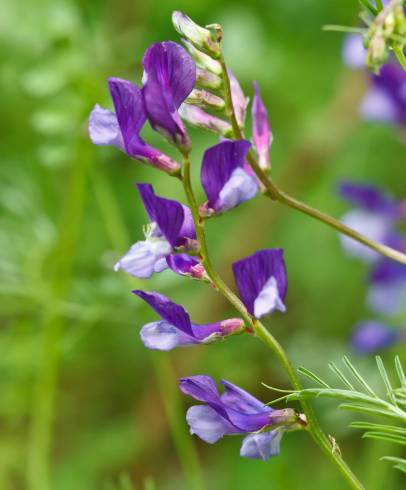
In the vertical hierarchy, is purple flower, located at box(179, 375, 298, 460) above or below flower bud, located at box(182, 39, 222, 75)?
below

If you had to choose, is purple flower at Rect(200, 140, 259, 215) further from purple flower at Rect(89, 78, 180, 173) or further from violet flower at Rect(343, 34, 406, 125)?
violet flower at Rect(343, 34, 406, 125)

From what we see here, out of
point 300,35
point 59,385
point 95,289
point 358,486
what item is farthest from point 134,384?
point 358,486

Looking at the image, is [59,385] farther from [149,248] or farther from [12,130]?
[149,248]

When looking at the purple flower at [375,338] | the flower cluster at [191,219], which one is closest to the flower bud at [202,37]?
the flower cluster at [191,219]

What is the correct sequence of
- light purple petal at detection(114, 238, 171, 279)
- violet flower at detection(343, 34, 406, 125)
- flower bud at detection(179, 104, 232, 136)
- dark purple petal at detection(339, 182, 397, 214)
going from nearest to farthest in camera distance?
light purple petal at detection(114, 238, 171, 279), flower bud at detection(179, 104, 232, 136), violet flower at detection(343, 34, 406, 125), dark purple petal at detection(339, 182, 397, 214)

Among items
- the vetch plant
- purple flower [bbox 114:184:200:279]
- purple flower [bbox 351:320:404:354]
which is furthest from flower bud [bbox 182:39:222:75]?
purple flower [bbox 351:320:404:354]

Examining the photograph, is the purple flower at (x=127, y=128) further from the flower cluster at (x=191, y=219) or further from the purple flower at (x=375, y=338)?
the purple flower at (x=375, y=338)
